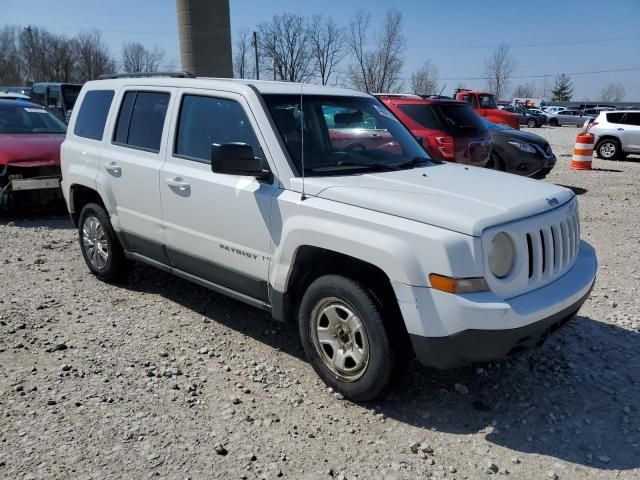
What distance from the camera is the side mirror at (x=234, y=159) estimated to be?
3.43 metres

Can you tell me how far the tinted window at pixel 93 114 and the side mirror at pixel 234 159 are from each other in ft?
7.41

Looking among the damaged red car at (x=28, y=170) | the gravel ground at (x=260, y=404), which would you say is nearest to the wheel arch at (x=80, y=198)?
the gravel ground at (x=260, y=404)

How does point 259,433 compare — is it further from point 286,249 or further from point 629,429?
point 629,429

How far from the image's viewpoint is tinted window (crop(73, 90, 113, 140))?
17.1 feet

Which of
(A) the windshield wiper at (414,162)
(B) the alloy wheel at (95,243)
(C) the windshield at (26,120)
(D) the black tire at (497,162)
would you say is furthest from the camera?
(D) the black tire at (497,162)

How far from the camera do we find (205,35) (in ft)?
64.1

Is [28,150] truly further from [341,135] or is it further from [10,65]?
[10,65]

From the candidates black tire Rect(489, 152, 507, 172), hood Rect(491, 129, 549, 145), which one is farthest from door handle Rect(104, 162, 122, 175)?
hood Rect(491, 129, 549, 145)

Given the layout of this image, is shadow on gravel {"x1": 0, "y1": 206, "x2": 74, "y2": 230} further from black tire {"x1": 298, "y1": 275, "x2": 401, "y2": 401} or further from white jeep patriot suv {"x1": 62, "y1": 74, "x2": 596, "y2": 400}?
black tire {"x1": 298, "y1": 275, "x2": 401, "y2": 401}

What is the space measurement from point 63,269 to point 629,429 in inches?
217

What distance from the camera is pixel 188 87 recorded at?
4.31 meters

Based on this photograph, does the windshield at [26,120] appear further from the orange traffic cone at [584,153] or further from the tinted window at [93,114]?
the orange traffic cone at [584,153]

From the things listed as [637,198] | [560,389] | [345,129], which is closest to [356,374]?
[560,389]

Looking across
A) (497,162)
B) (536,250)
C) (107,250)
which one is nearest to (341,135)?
(536,250)
